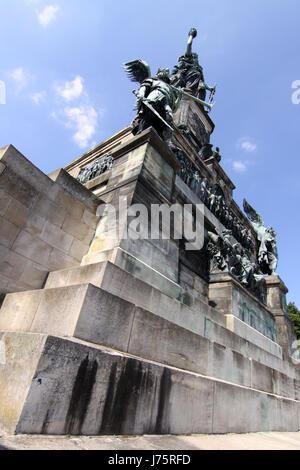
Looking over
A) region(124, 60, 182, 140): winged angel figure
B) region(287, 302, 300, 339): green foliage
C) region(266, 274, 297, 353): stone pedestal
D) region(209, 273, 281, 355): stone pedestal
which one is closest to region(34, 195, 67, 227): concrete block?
region(124, 60, 182, 140): winged angel figure

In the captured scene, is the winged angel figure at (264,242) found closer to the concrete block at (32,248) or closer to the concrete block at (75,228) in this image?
the concrete block at (75,228)

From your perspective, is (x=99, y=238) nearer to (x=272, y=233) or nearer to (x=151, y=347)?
(x=151, y=347)

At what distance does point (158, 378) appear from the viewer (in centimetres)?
279

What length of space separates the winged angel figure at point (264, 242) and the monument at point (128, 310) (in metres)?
5.96

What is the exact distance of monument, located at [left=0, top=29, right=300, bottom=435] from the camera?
83.1 inches

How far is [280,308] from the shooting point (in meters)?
11.6

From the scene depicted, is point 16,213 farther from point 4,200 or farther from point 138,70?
point 138,70

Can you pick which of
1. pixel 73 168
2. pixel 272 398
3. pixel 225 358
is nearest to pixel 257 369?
pixel 272 398

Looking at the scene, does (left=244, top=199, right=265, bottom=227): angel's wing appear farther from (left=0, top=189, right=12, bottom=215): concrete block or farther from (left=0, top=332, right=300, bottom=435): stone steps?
(left=0, top=189, right=12, bottom=215): concrete block

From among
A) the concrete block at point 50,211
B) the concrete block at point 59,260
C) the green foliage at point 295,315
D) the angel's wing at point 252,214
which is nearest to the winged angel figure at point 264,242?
the angel's wing at point 252,214

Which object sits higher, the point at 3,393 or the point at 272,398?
the point at 272,398

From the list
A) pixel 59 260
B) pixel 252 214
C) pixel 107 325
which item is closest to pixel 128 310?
pixel 107 325

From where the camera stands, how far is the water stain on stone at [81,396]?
2.04m
